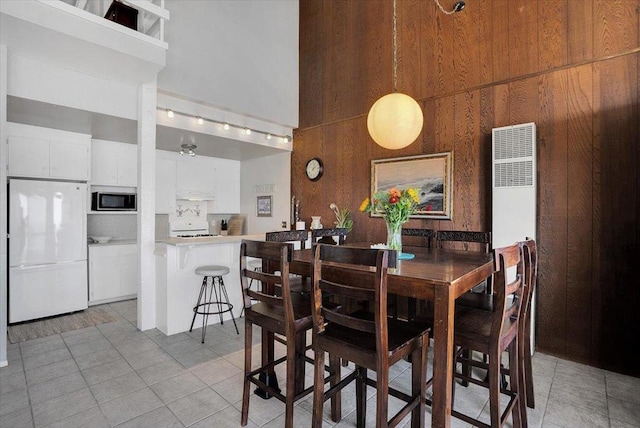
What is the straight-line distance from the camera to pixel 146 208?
3.54 meters

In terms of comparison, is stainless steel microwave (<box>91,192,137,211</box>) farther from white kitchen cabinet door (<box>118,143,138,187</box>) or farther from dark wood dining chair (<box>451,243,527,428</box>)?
dark wood dining chair (<box>451,243,527,428</box>)

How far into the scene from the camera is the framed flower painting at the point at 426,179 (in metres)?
3.62

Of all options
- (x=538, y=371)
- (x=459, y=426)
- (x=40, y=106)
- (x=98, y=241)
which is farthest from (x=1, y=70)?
(x=538, y=371)

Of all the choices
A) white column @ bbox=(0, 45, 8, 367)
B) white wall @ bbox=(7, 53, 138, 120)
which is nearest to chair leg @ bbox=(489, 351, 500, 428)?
white column @ bbox=(0, 45, 8, 367)

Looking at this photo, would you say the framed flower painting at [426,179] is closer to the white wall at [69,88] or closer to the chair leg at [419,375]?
the chair leg at [419,375]

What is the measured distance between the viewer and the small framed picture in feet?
19.0

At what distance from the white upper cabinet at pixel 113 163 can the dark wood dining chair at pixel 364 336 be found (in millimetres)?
4407

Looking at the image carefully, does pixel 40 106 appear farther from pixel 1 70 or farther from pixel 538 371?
pixel 538 371

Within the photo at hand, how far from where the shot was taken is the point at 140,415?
6.64 feet

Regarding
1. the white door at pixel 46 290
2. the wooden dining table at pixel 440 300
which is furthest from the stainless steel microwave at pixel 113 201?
the wooden dining table at pixel 440 300

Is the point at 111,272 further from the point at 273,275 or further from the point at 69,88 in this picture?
the point at 273,275

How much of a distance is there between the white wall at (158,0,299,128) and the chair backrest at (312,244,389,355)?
11.2 feet

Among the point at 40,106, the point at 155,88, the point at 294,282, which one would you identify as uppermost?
the point at 155,88

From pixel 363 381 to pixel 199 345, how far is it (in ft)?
6.42
